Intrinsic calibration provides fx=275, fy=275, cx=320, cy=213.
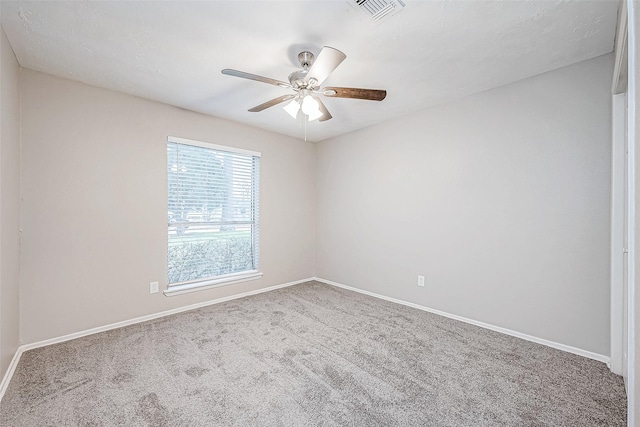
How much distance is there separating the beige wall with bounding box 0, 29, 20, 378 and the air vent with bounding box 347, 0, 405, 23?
2.42 m

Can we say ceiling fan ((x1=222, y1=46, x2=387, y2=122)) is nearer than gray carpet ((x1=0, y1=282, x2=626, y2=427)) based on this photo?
No

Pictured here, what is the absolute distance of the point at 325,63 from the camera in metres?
1.86

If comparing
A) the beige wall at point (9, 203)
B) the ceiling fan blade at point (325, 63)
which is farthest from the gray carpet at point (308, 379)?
the ceiling fan blade at point (325, 63)

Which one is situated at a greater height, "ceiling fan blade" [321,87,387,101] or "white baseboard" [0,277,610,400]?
"ceiling fan blade" [321,87,387,101]

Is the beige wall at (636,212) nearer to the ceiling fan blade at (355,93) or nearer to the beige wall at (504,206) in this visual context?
the ceiling fan blade at (355,93)

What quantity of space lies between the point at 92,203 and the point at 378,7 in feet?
10.0

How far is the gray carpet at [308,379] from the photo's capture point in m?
1.64

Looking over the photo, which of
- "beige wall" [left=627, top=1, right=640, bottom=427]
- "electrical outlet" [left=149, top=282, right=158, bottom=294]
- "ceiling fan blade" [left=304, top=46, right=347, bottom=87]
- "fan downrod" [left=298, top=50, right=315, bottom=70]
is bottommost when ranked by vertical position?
"electrical outlet" [left=149, top=282, right=158, bottom=294]

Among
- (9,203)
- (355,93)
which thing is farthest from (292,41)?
(9,203)

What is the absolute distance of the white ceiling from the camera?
1736 millimetres

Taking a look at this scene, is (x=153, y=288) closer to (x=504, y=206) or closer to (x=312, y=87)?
(x=312, y=87)

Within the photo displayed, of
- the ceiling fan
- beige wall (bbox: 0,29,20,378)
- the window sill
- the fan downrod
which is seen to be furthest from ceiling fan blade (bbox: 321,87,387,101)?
the window sill

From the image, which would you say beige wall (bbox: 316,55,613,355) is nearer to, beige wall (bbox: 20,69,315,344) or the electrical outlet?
beige wall (bbox: 20,69,315,344)

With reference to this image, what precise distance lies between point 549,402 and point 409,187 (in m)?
2.36
